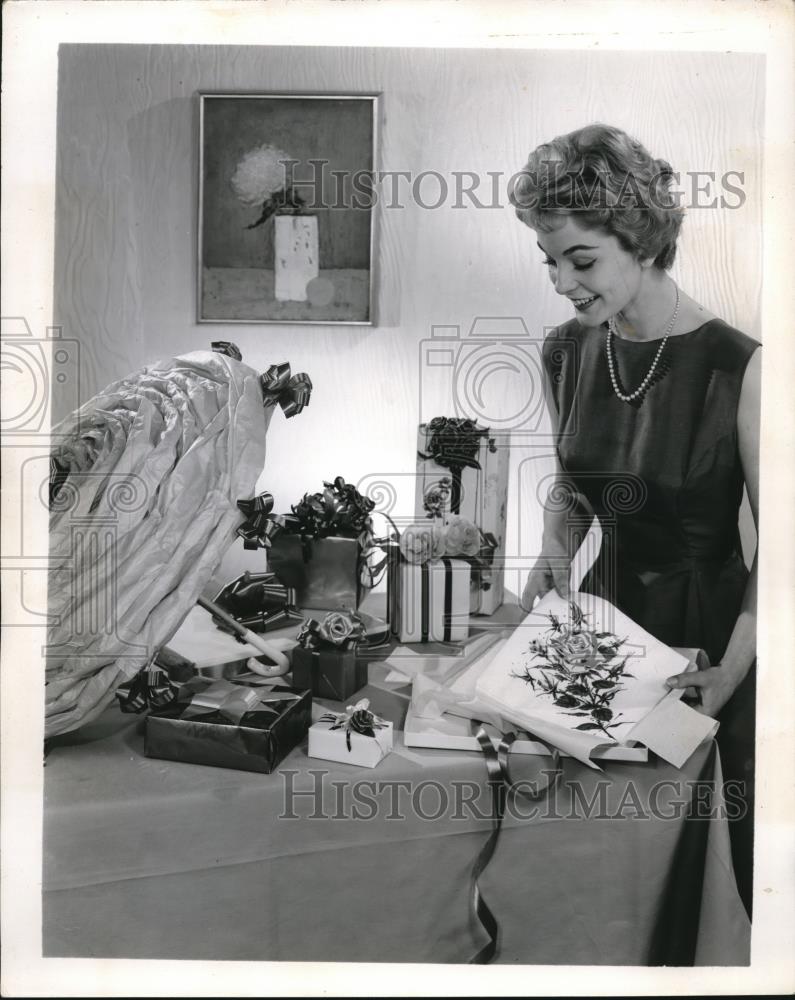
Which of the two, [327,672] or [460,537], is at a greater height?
[460,537]

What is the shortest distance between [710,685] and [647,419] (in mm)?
397

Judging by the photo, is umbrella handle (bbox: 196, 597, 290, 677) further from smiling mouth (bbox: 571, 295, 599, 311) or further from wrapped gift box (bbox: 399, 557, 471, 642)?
smiling mouth (bbox: 571, 295, 599, 311)

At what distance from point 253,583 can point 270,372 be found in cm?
31

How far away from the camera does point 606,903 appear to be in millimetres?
1289

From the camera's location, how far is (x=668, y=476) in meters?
1.31

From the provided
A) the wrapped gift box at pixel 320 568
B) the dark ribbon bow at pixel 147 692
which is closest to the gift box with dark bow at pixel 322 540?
the wrapped gift box at pixel 320 568

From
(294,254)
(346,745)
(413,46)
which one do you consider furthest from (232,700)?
(413,46)

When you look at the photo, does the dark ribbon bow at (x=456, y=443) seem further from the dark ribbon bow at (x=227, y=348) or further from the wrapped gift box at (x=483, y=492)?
the dark ribbon bow at (x=227, y=348)

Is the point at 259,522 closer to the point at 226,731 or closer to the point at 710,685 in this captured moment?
the point at 226,731

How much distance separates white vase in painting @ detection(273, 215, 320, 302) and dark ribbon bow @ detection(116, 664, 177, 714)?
58cm

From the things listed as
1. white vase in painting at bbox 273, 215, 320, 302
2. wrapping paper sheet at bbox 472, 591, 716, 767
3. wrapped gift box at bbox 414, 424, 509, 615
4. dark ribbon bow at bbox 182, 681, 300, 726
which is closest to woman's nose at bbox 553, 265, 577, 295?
wrapped gift box at bbox 414, 424, 509, 615

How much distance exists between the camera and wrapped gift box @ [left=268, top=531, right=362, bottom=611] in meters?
1.31

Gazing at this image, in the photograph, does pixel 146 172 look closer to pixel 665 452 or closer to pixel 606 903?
pixel 665 452

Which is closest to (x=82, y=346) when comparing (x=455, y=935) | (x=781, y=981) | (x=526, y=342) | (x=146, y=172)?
(x=146, y=172)
